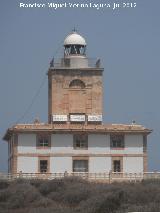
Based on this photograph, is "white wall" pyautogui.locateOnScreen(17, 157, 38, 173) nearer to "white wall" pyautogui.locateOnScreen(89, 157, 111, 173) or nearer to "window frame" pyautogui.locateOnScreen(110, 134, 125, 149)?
"white wall" pyautogui.locateOnScreen(89, 157, 111, 173)

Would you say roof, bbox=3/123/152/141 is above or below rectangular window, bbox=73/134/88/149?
above

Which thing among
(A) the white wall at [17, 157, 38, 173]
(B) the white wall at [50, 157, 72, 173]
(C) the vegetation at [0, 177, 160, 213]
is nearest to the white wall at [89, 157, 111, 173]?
(B) the white wall at [50, 157, 72, 173]

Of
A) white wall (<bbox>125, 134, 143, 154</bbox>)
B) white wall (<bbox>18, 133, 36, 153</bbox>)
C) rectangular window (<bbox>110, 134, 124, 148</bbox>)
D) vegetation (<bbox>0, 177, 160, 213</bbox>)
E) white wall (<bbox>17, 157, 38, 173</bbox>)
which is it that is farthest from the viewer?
rectangular window (<bbox>110, 134, 124, 148</bbox>)

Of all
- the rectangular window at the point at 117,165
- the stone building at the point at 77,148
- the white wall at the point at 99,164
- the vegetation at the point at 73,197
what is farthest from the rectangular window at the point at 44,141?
the vegetation at the point at 73,197

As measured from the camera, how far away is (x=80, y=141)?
2306 inches

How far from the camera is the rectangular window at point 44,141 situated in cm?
5809

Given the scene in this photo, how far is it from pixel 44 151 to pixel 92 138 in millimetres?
3072

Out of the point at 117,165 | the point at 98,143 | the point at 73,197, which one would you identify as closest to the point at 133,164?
the point at 117,165

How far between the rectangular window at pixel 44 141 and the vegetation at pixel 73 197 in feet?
22.9

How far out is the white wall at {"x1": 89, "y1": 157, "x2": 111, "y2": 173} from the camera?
2283 inches

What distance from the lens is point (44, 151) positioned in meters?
57.8

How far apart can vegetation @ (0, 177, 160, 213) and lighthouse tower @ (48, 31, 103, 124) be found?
1123cm

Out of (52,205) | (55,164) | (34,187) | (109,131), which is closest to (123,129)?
(109,131)

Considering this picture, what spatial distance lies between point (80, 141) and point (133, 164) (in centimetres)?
349
